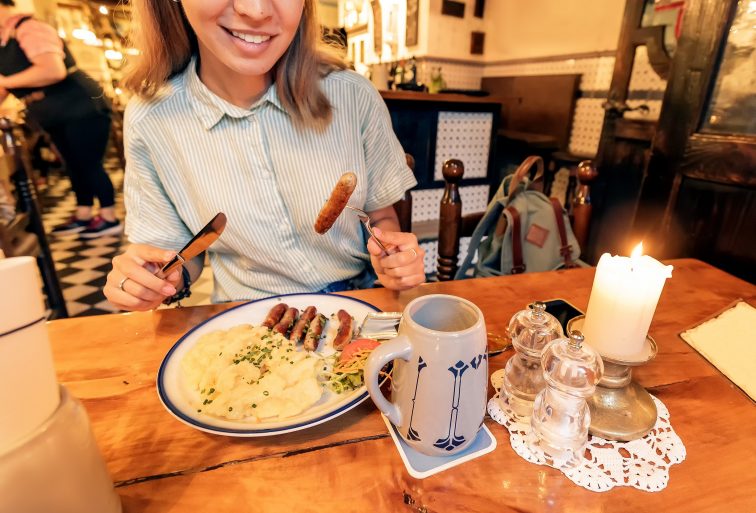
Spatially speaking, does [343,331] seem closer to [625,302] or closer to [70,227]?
[625,302]

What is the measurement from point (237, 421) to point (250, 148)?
86 centimetres

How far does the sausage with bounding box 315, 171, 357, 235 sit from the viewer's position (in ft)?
2.80

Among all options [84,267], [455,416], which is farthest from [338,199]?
[84,267]

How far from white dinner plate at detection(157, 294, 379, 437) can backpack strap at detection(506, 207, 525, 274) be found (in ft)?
3.41

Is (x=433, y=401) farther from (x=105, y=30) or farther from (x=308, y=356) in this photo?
(x=105, y=30)

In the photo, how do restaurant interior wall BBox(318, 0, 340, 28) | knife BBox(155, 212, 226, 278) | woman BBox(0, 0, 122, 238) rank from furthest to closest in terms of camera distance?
restaurant interior wall BBox(318, 0, 340, 28)
woman BBox(0, 0, 122, 238)
knife BBox(155, 212, 226, 278)

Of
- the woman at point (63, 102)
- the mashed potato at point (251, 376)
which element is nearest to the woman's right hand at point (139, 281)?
the mashed potato at point (251, 376)

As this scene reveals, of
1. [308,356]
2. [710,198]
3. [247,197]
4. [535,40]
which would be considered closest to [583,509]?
[308,356]

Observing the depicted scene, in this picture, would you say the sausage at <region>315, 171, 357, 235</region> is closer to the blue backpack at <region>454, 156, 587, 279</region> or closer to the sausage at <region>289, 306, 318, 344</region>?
the sausage at <region>289, 306, 318, 344</region>

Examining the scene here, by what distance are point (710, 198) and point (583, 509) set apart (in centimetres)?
233

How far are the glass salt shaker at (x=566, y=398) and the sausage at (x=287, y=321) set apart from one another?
0.51 m

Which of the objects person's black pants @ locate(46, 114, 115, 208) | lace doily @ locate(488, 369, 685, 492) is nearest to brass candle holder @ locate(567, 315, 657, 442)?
lace doily @ locate(488, 369, 685, 492)

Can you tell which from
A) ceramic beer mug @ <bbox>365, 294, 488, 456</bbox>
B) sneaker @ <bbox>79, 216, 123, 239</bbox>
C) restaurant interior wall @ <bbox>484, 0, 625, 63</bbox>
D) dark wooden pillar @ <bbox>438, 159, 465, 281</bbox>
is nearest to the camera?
ceramic beer mug @ <bbox>365, 294, 488, 456</bbox>

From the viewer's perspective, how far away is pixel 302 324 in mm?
881
